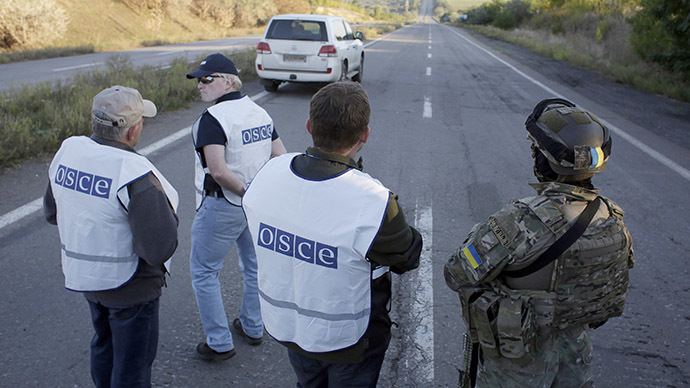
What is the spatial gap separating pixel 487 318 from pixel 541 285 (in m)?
0.23

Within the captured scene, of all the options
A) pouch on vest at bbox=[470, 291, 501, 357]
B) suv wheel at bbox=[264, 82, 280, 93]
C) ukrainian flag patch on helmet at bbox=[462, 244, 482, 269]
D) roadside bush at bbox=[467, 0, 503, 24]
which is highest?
ukrainian flag patch on helmet at bbox=[462, 244, 482, 269]

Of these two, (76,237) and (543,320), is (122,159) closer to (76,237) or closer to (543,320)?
(76,237)

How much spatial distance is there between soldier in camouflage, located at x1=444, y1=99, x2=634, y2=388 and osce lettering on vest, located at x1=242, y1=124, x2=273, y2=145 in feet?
5.12

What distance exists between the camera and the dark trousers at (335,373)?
2012 mm

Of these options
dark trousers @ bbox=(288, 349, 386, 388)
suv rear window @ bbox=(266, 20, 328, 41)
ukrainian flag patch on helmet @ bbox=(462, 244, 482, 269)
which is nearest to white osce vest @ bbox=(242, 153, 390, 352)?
dark trousers @ bbox=(288, 349, 386, 388)

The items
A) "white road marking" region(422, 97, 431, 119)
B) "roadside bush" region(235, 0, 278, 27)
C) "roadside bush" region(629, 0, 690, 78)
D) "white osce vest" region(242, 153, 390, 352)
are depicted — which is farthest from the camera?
"roadside bush" region(235, 0, 278, 27)

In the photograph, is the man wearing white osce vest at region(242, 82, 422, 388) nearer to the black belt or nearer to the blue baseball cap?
the black belt

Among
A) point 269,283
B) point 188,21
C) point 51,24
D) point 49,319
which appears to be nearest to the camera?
point 269,283

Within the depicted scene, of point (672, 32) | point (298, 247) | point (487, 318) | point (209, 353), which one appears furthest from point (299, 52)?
point (487, 318)

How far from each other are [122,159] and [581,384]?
2.13 metres

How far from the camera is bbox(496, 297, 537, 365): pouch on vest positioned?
5.98 ft

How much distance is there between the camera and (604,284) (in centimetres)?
192

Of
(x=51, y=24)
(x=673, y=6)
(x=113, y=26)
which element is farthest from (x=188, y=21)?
(x=673, y=6)

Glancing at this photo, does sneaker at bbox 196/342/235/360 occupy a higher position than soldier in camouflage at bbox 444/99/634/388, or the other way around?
soldier in camouflage at bbox 444/99/634/388
